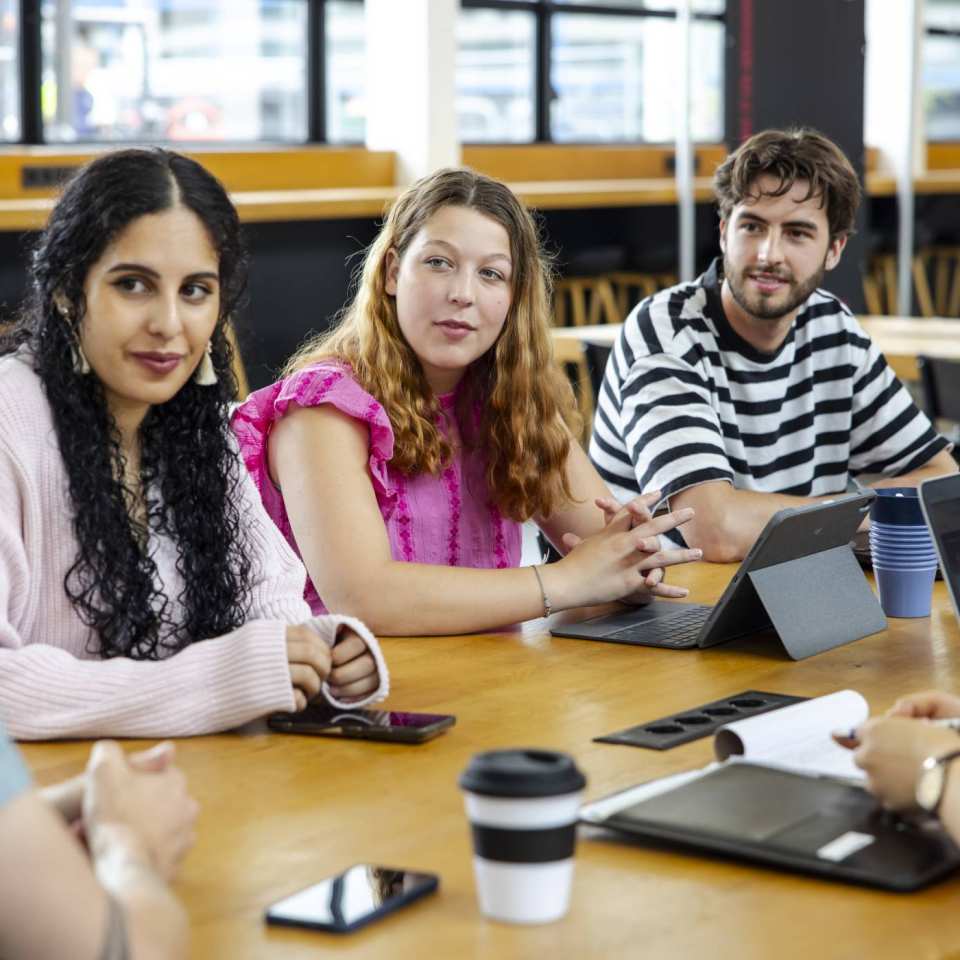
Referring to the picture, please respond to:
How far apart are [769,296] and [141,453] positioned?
52.2 inches

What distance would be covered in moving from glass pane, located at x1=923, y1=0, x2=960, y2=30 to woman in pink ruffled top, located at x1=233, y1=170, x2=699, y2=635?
8734 millimetres

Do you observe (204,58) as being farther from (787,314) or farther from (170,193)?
(170,193)

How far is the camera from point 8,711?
1.51 m

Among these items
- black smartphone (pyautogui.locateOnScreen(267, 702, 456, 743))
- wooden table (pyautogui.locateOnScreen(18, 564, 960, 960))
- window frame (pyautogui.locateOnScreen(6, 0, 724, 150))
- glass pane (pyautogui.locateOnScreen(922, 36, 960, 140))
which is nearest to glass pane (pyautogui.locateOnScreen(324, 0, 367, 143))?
window frame (pyautogui.locateOnScreen(6, 0, 724, 150))

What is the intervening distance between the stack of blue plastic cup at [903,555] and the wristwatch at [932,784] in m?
0.90

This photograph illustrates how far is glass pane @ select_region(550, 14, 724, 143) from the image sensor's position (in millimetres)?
8352

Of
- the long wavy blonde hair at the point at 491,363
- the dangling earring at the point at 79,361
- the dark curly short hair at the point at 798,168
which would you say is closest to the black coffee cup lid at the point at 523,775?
the dangling earring at the point at 79,361

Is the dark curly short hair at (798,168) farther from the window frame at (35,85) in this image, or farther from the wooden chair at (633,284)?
the wooden chair at (633,284)

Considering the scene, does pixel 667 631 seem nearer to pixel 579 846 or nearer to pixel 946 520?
pixel 946 520

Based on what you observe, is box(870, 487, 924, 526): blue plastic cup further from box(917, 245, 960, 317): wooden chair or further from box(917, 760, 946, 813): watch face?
box(917, 245, 960, 317): wooden chair

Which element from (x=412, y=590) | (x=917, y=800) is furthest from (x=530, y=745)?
(x=412, y=590)

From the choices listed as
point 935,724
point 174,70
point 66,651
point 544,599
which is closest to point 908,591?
point 544,599

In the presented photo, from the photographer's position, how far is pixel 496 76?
8.09 m

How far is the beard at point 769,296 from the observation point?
2797 millimetres
